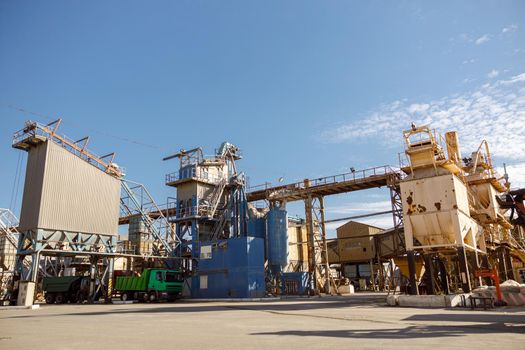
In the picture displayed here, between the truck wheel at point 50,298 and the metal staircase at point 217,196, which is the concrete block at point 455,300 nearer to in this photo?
the metal staircase at point 217,196

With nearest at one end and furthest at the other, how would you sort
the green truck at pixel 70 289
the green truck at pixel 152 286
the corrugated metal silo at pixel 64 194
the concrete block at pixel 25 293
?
the concrete block at pixel 25 293 → the corrugated metal silo at pixel 64 194 → the green truck at pixel 152 286 → the green truck at pixel 70 289

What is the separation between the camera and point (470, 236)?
2327 centimetres

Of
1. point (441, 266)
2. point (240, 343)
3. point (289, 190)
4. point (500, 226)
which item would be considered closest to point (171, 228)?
Result: point (289, 190)

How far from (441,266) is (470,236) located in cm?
354

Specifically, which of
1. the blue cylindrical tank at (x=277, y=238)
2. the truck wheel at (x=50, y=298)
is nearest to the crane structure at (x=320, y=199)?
the blue cylindrical tank at (x=277, y=238)

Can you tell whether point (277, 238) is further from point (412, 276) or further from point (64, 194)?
point (64, 194)

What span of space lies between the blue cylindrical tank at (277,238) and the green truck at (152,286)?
29.9 ft

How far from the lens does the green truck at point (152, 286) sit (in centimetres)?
3152

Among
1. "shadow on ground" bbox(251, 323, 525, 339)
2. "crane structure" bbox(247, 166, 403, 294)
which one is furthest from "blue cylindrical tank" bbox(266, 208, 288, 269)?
"shadow on ground" bbox(251, 323, 525, 339)

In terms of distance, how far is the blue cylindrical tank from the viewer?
38.3 metres

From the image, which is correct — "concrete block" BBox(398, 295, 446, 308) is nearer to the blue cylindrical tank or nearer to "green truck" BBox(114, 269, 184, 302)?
the blue cylindrical tank

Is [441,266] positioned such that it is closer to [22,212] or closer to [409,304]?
[409,304]

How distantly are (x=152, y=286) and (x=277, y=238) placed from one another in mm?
12694

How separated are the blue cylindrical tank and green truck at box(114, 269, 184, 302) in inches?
359
